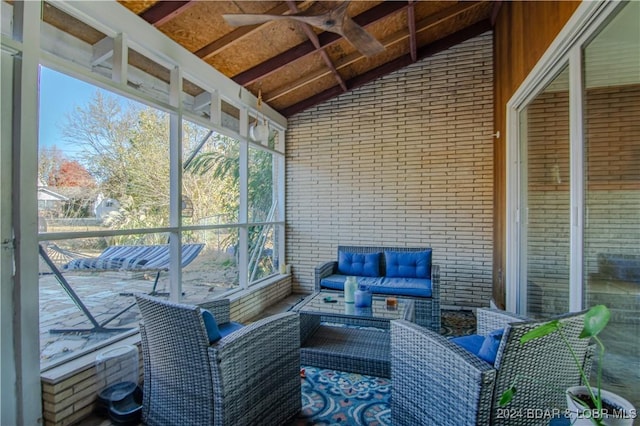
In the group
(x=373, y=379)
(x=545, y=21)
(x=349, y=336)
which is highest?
(x=545, y=21)

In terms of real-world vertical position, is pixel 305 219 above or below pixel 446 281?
above

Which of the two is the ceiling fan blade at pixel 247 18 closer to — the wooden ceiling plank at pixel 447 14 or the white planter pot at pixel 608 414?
the wooden ceiling plank at pixel 447 14

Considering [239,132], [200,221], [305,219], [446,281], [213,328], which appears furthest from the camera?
[305,219]

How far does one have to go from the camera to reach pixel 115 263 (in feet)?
9.19

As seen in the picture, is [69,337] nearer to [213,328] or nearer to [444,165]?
[213,328]

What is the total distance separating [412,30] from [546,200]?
2.80 m

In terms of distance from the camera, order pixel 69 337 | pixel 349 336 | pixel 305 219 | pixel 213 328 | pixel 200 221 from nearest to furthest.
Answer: pixel 213 328, pixel 69 337, pixel 349 336, pixel 200 221, pixel 305 219

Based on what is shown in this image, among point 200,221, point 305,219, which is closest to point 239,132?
point 200,221

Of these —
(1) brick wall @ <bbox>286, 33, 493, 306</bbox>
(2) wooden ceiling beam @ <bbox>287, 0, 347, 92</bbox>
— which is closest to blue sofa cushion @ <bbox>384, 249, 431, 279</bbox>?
(1) brick wall @ <bbox>286, 33, 493, 306</bbox>

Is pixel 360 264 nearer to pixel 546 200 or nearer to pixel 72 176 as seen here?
pixel 546 200

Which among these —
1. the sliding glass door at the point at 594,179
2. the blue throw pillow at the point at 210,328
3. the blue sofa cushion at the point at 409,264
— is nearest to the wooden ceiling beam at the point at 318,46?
the sliding glass door at the point at 594,179

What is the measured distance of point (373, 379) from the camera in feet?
8.68

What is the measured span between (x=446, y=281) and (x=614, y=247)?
10.0ft

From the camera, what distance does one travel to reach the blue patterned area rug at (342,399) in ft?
7.04
